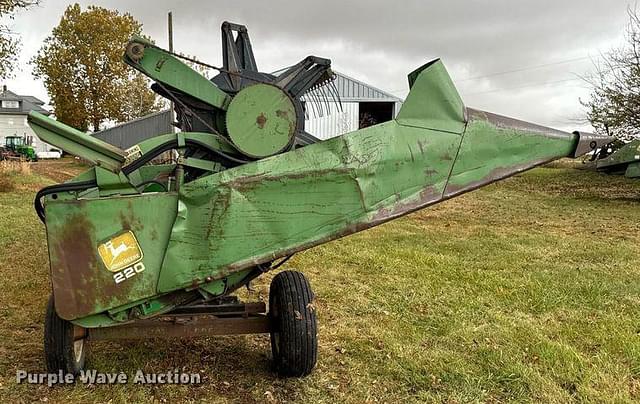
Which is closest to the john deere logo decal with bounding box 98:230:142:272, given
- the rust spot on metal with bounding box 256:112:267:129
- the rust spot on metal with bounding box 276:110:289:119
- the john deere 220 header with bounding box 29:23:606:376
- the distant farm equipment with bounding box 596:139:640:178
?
the john deere 220 header with bounding box 29:23:606:376

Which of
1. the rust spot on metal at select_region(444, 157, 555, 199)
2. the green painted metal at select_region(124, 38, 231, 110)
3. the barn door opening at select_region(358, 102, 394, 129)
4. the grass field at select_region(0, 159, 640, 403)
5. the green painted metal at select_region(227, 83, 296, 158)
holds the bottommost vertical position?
the grass field at select_region(0, 159, 640, 403)

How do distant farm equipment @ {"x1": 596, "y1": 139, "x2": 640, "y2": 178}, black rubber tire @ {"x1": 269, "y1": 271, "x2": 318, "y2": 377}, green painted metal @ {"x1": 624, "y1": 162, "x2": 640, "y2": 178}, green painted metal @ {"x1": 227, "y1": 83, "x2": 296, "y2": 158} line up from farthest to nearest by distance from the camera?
distant farm equipment @ {"x1": 596, "y1": 139, "x2": 640, "y2": 178}
green painted metal @ {"x1": 624, "y1": 162, "x2": 640, "y2": 178}
black rubber tire @ {"x1": 269, "y1": 271, "x2": 318, "y2": 377}
green painted metal @ {"x1": 227, "y1": 83, "x2": 296, "y2": 158}

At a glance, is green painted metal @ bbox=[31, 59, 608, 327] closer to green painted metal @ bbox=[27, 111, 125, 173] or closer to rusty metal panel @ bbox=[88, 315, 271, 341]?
green painted metal @ bbox=[27, 111, 125, 173]

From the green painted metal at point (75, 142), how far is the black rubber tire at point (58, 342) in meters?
0.85

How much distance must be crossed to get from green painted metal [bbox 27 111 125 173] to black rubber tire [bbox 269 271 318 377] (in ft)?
3.90

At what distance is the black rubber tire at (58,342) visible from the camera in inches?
122

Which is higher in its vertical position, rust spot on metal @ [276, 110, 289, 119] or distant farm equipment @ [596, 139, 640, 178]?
rust spot on metal @ [276, 110, 289, 119]

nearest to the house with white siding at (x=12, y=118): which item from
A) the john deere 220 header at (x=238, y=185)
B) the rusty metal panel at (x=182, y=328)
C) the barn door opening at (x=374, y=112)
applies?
the barn door opening at (x=374, y=112)

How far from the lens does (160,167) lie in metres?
3.41

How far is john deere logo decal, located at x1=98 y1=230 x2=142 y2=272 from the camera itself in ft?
8.59

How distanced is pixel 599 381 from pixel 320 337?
5.93 feet

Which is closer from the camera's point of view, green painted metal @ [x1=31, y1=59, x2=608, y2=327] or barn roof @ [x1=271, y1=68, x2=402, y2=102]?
green painted metal @ [x1=31, y1=59, x2=608, y2=327]

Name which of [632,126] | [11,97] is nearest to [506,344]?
[632,126]

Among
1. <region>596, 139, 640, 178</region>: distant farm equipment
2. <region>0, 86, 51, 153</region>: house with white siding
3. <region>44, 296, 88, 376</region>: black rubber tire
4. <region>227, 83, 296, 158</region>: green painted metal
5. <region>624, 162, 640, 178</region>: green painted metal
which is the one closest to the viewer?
<region>227, 83, 296, 158</region>: green painted metal
